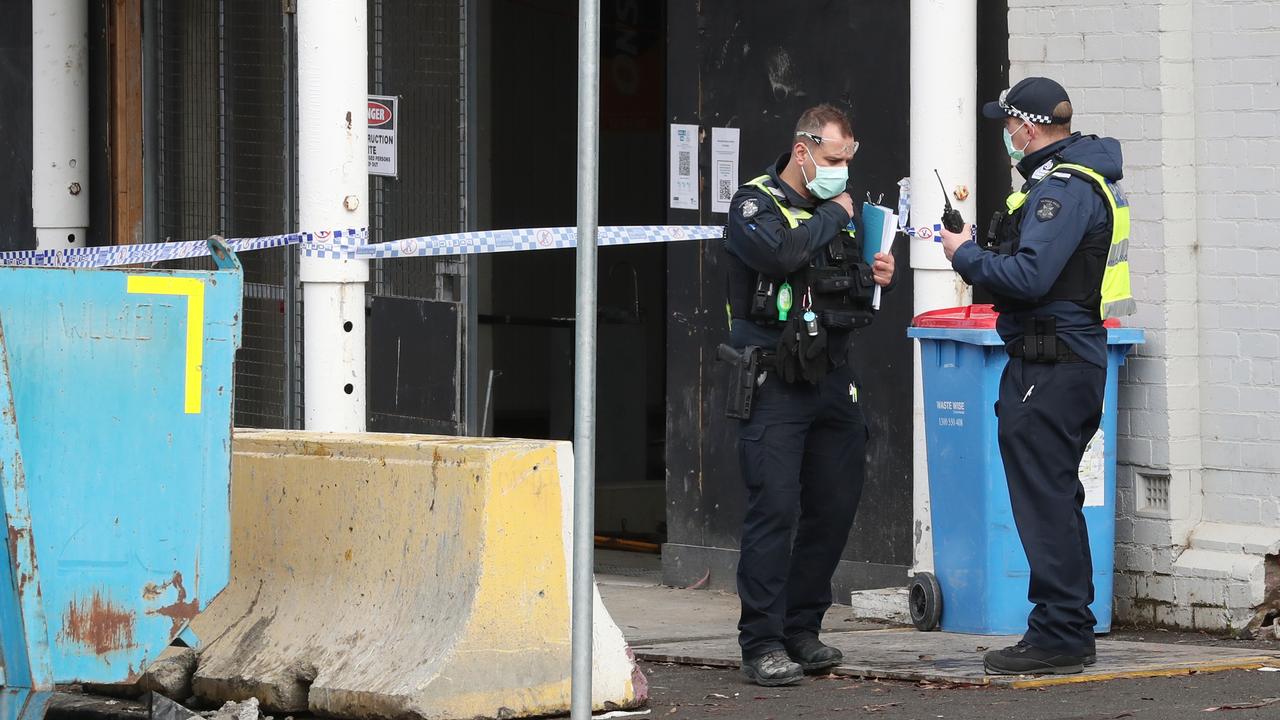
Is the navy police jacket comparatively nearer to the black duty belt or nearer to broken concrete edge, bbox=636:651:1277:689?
the black duty belt

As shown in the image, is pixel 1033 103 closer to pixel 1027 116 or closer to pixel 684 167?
pixel 1027 116

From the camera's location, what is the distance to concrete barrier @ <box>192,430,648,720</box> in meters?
5.85

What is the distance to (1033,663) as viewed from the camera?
639 centimetres

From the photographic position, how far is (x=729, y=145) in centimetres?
902

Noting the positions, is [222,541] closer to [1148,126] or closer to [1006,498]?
[1006,498]

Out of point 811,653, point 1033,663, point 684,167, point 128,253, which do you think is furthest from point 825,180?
point 128,253

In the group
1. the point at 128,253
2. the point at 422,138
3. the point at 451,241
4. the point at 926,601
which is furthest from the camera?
the point at 128,253

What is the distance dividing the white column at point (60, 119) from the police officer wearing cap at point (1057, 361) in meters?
7.23

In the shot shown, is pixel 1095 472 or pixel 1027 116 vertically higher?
pixel 1027 116

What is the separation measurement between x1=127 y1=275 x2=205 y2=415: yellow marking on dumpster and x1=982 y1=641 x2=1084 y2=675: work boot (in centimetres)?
270

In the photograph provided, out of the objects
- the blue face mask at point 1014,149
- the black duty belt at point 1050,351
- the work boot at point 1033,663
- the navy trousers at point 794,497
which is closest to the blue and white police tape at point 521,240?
the navy trousers at point 794,497

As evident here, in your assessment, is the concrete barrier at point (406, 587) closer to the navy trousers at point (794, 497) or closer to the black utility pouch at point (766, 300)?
the navy trousers at point (794, 497)

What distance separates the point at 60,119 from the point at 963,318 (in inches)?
270

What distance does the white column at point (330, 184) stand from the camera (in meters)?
7.66
